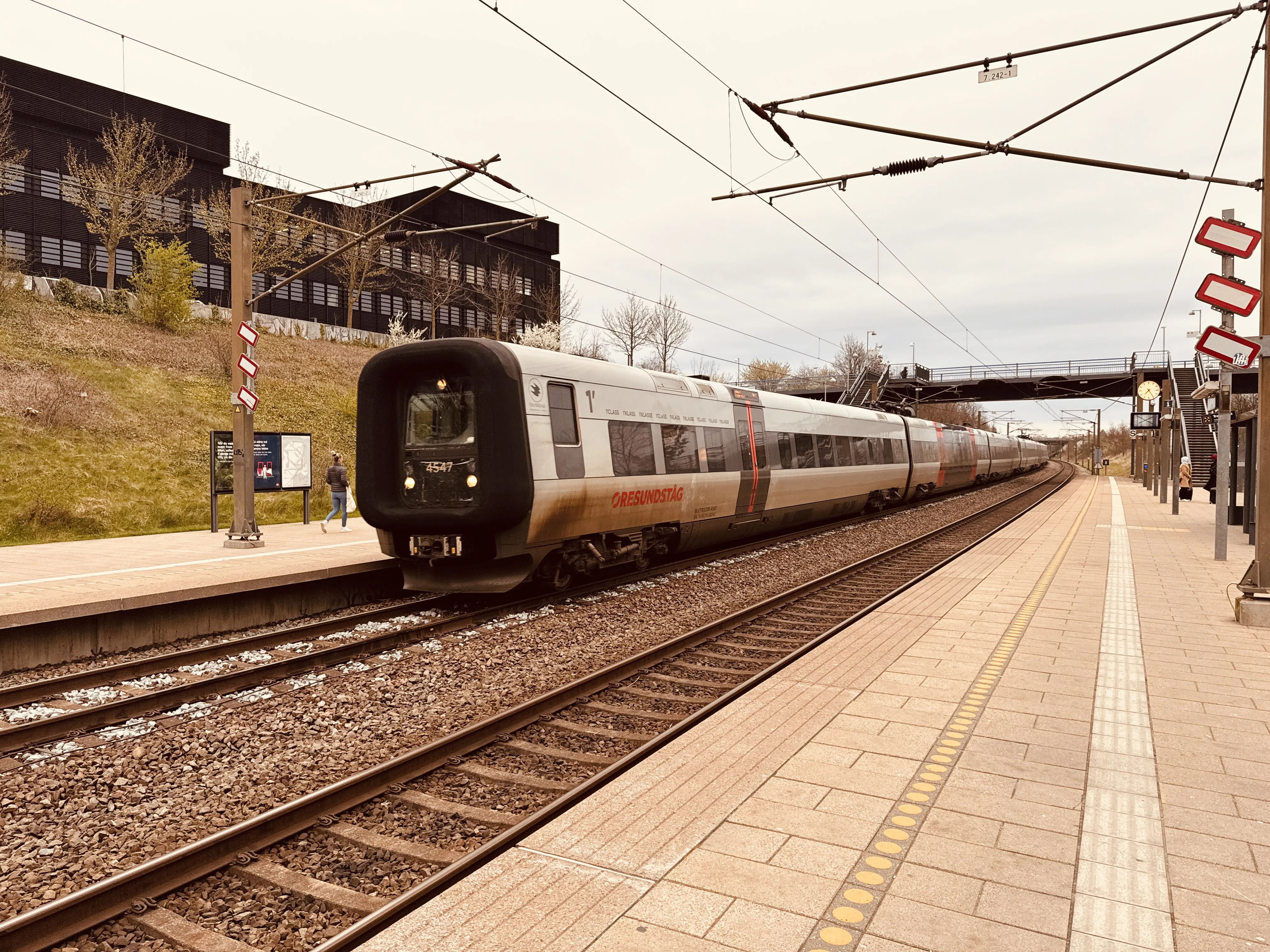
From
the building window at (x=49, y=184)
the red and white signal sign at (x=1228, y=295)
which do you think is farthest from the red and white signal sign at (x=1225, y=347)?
the building window at (x=49, y=184)

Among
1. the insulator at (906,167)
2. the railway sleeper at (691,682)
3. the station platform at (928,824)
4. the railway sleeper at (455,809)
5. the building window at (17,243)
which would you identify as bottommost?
the railway sleeper at (455,809)

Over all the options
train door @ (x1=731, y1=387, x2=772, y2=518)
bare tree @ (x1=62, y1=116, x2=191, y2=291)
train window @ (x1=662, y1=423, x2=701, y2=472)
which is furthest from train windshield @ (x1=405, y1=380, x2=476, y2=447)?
bare tree @ (x1=62, y1=116, x2=191, y2=291)

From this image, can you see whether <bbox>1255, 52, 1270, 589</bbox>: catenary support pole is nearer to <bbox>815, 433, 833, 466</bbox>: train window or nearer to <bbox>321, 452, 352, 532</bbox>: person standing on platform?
<bbox>815, 433, 833, 466</bbox>: train window

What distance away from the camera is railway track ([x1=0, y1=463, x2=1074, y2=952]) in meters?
3.18

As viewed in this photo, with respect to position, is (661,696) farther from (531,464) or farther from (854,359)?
(854,359)

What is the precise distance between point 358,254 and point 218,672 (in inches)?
1614

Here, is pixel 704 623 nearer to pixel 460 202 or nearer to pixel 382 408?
pixel 382 408

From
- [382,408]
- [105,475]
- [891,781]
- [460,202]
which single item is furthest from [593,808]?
[460,202]

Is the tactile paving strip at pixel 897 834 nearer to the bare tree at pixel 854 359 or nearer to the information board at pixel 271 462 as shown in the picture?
the information board at pixel 271 462

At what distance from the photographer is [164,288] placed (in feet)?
106

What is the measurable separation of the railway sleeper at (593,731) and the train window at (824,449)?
41.9 feet

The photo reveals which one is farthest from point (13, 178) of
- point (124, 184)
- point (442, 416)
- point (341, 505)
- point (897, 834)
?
Answer: point (897, 834)

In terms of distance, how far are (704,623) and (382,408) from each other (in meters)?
4.63

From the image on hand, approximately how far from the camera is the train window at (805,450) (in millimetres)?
16531
